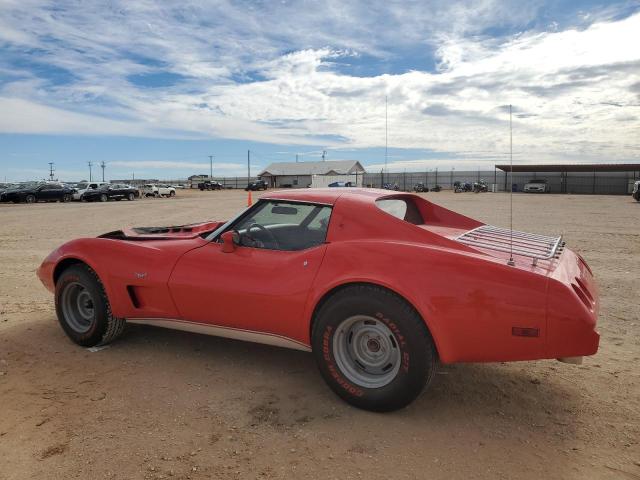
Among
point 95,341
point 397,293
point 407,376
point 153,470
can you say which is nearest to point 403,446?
point 407,376

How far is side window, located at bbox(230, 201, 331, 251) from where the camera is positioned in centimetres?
362

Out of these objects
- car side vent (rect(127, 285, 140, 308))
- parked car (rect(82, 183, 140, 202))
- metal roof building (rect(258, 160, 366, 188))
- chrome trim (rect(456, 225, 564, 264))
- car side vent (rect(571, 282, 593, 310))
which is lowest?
car side vent (rect(127, 285, 140, 308))

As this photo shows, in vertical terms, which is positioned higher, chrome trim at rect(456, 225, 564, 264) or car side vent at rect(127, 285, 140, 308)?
chrome trim at rect(456, 225, 564, 264)

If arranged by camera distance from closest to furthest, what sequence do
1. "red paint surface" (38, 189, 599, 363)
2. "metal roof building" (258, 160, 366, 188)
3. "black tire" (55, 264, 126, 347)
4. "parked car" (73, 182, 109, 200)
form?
"red paint surface" (38, 189, 599, 363), "black tire" (55, 264, 126, 347), "parked car" (73, 182, 109, 200), "metal roof building" (258, 160, 366, 188)

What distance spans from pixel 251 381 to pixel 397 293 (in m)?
1.36

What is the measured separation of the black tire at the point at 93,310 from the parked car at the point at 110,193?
3513 centimetres

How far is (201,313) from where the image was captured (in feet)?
12.3

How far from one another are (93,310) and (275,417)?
6.90 feet

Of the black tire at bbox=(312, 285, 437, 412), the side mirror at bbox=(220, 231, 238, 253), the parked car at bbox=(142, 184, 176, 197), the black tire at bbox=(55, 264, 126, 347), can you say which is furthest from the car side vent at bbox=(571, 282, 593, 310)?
the parked car at bbox=(142, 184, 176, 197)

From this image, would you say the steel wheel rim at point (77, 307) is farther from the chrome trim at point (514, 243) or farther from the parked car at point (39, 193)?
the parked car at point (39, 193)

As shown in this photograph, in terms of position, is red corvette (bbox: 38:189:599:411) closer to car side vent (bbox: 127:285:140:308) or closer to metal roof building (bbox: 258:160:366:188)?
car side vent (bbox: 127:285:140:308)

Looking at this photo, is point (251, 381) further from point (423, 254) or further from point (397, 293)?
point (423, 254)

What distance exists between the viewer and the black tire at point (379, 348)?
297 centimetres

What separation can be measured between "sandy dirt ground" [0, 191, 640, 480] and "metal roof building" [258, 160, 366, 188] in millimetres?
85528
